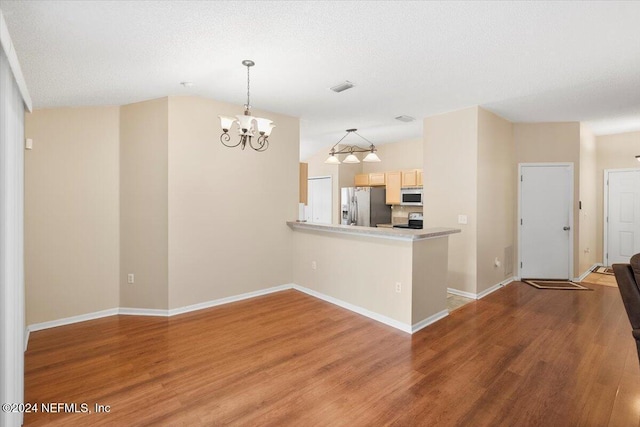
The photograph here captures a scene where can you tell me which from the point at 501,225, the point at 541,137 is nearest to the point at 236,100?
the point at 501,225

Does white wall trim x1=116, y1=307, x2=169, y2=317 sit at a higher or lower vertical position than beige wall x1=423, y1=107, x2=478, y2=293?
lower

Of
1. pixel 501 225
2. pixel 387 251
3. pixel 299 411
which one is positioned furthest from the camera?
pixel 501 225

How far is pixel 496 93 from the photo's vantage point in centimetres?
382

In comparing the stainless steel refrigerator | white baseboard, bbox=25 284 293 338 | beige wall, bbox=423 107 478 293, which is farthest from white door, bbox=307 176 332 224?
white baseboard, bbox=25 284 293 338

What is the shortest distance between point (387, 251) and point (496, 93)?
7.79 ft

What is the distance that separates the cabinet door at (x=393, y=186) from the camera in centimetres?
671

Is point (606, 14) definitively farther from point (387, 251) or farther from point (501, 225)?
point (501, 225)

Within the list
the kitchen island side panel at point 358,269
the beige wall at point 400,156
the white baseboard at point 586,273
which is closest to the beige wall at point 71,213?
the kitchen island side panel at point 358,269

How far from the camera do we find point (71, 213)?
139 inches

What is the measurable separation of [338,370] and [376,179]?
208 inches

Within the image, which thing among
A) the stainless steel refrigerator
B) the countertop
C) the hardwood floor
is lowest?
the hardwood floor

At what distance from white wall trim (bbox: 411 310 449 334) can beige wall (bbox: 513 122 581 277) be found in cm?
326

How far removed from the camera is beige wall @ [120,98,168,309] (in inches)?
148

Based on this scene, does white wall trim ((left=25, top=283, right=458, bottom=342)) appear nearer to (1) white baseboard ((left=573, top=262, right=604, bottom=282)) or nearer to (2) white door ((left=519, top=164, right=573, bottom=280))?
(2) white door ((left=519, top=164, right=573, bottom=280))
